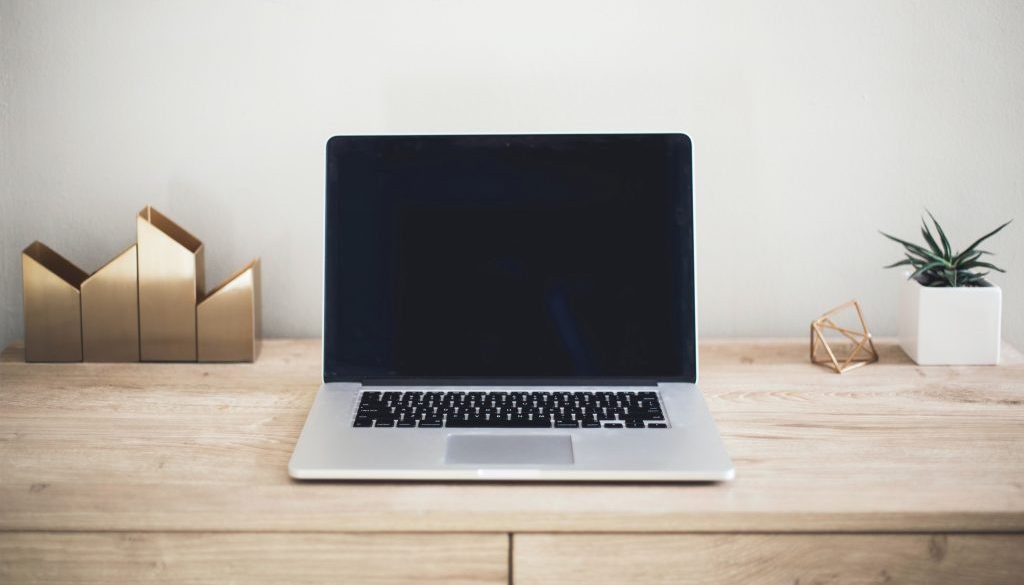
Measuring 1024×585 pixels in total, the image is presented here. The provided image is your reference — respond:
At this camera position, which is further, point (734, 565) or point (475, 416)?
point (475, 416)

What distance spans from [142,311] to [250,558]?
510 mm

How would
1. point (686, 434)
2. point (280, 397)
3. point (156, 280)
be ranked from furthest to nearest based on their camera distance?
point (156, 280) < point (280, 397) < point (686, 434)

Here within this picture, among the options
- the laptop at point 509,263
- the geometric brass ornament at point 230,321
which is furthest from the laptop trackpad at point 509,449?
the geometric brass ornament at point 230,321

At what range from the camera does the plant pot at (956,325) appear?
46.0 inches

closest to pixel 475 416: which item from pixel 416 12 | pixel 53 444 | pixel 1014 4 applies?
pixel 53 444

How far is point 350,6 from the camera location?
125 centimetres

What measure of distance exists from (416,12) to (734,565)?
86 cm

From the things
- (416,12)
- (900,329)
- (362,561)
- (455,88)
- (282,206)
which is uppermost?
(416,12)

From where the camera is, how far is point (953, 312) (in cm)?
118

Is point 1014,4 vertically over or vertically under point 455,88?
over

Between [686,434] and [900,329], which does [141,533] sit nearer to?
[686,434]

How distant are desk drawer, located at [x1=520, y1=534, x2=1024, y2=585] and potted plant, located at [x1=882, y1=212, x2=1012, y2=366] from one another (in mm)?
420

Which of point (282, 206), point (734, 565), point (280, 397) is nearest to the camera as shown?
point (734, 565)

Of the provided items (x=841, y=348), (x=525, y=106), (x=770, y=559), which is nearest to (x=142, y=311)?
(x=525, y=106)
